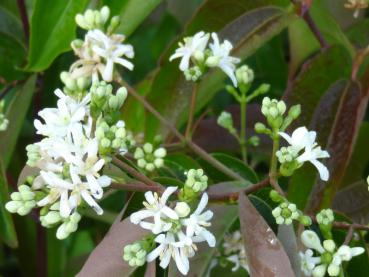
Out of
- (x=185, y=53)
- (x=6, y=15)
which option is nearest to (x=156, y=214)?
(x=185, y=53)

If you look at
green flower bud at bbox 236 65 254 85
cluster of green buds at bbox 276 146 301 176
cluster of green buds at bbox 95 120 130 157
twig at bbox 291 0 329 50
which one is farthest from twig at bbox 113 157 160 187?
twig at bbox 291 0 329 50

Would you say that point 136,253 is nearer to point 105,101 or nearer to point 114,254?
point 114,254

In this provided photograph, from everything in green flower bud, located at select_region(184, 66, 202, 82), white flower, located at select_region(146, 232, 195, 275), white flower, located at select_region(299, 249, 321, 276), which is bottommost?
white flower, located at select_region(299, 249, 321, 276)

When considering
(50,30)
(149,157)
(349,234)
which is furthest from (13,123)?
(349,234)

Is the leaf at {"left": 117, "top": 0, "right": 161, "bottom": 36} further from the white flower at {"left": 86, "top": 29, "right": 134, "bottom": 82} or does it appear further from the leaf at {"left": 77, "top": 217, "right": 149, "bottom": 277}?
the leaf at {"left": 77, "top": 217, "right": 149, "bottom": 277}

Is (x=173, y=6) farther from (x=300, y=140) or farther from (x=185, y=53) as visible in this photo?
(x=300, y=140)

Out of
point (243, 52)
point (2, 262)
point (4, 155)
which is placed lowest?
point (2, 262)
